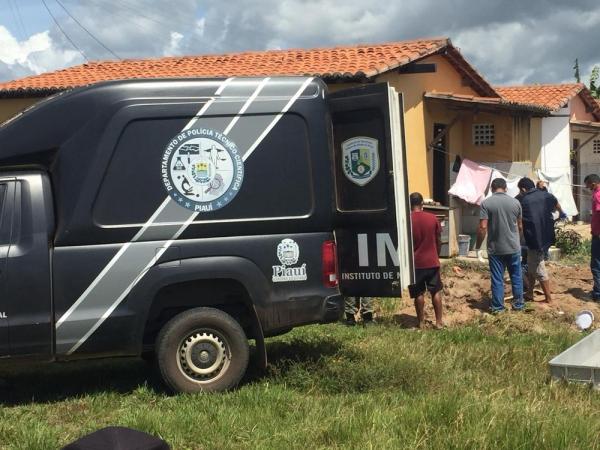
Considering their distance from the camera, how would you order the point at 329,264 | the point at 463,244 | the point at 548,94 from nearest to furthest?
1. the point at 329,264
2. the point at 463,244
3. the point at 548,94

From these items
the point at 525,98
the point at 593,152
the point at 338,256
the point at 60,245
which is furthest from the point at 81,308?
the point at 593,152

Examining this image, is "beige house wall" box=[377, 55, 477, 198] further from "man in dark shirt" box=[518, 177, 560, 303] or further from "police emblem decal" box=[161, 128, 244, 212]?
"police emblem decal" box=[161, 128, 244, 212]

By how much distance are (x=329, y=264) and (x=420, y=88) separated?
9561 millimetres

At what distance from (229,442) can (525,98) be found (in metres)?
18.3

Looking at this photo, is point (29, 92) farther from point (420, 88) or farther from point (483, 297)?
point (483, 297)

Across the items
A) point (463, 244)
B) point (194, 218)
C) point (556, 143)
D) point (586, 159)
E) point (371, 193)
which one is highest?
point (556, 143)

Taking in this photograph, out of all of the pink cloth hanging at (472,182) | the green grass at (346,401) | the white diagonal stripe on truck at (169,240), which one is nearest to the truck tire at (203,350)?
the green grass at (346,401)

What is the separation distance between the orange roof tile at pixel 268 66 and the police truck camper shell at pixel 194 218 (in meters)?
6.91

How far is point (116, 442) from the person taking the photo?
7.60ft

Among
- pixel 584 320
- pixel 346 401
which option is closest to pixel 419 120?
pixel 584 320

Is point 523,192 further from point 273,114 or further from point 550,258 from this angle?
point 273,114

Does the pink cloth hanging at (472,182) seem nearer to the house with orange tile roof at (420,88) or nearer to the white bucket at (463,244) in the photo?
the house with orange tile roof at (420,88)

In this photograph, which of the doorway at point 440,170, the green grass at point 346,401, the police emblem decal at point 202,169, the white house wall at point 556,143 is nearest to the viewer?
the green grass at point 346,401

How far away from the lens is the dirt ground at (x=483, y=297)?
9.27 metres
